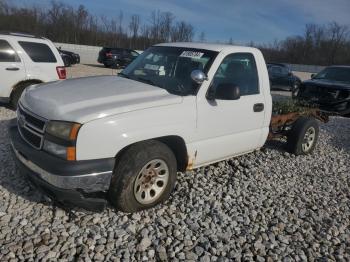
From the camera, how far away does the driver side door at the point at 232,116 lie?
14.5 ft

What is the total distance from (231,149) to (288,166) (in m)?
1.77

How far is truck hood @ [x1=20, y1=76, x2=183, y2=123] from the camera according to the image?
Result: 355 centimetres

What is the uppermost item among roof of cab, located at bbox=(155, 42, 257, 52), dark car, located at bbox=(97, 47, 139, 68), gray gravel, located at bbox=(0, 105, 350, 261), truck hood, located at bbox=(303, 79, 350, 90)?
roof of cab, located at bbox=(155, 42, 257, 52)

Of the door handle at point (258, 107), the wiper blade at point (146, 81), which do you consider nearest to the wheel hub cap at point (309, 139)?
the door handle at point (258, 107)

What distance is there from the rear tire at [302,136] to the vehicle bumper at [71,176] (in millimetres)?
4061

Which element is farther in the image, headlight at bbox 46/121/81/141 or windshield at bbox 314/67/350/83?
windshield at bbox 314/67/350/83

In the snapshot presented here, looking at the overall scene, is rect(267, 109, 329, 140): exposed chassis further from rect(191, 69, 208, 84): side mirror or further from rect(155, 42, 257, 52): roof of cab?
rect(191, 69, 208, 84): side mirror

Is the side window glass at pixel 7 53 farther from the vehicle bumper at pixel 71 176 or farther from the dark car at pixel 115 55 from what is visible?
the dark car at pixel 115 55

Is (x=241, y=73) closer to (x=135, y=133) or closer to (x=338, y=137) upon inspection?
(x=135, y=133)

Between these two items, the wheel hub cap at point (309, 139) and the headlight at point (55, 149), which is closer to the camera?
the headlight at point (55, 149)

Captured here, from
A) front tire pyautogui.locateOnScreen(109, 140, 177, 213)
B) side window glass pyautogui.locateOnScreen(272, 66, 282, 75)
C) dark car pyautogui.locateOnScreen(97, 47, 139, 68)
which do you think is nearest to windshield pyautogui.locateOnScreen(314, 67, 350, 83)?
side window glass pyautogui.locateOnScreen(272, 66, 282, 75)

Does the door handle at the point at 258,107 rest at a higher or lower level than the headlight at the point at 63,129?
higher

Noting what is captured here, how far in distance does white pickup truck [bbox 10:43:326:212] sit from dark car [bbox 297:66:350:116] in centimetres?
689

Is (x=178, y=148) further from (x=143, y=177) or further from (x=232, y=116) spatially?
(x=232, y=116)
